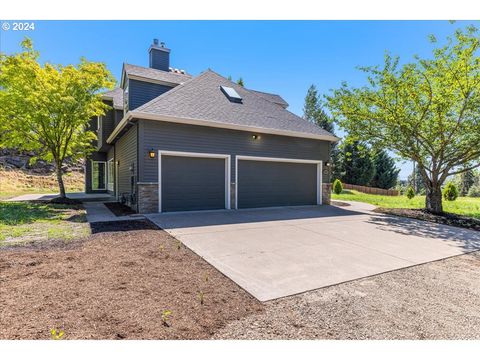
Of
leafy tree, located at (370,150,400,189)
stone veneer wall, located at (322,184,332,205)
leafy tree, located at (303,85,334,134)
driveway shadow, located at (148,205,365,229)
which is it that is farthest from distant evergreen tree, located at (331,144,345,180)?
driveway shadow, located at (148,205,365,229)

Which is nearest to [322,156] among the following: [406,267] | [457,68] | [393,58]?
[393,58]

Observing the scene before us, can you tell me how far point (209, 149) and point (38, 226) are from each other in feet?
17.7

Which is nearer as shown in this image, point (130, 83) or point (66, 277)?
point (66, 277)

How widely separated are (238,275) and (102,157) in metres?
16.3

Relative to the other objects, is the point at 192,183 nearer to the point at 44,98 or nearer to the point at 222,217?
the point at 222,217

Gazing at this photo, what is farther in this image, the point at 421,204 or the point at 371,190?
the point at 371,190

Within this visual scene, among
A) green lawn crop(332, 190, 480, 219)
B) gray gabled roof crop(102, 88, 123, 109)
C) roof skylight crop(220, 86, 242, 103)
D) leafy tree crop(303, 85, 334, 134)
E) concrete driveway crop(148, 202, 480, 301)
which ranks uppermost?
leafy tree crop(303, 85, 334, 134)

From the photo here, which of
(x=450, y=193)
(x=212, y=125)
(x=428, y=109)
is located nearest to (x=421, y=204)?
(x=450, y=193)

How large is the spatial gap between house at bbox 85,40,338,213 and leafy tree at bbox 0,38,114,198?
4.80ft

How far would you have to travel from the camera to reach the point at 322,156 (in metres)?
12.1

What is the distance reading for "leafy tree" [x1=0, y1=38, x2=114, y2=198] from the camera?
9.80m

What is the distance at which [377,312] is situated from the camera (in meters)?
2.69

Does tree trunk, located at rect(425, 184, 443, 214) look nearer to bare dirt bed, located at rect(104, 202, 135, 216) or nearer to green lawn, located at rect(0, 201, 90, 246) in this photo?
bare dirt bed, located at rect(104, 202, 135, 216)
